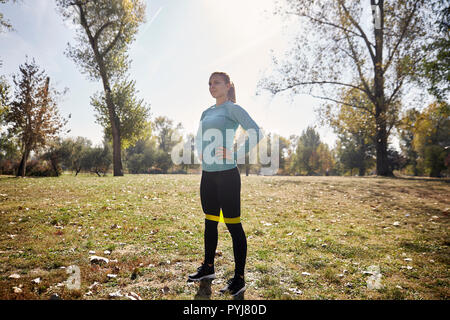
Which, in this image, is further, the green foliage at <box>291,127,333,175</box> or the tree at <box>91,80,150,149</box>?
the green foliage at <box>291,127,333,175</box>

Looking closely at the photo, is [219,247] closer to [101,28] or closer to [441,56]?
[441,56]

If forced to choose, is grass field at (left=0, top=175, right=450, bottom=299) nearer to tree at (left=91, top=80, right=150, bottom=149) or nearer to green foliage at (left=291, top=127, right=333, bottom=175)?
tree at (left=91, top=80, right=150, bottom=149)

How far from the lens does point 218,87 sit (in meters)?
3.20

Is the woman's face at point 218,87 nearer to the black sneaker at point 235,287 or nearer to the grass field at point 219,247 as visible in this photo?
the black sneaker at point 235,287

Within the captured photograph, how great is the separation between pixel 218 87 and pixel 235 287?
2754 mm

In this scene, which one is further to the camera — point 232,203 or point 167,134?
point 167,134

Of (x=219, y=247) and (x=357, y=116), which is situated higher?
(x=357, y=116)

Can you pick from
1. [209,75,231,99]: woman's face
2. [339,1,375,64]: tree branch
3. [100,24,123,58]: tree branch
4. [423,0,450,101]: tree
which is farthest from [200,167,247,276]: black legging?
[100,24,123,58]: tree branch

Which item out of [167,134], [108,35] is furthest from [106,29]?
[167,134]

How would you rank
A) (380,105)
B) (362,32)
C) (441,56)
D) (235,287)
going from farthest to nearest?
(362,32) < (380,105) < (441,56) < (235,287)

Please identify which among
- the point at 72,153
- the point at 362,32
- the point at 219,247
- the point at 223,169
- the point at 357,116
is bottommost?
the point at 219,247

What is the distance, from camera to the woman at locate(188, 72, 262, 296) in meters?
2.94
